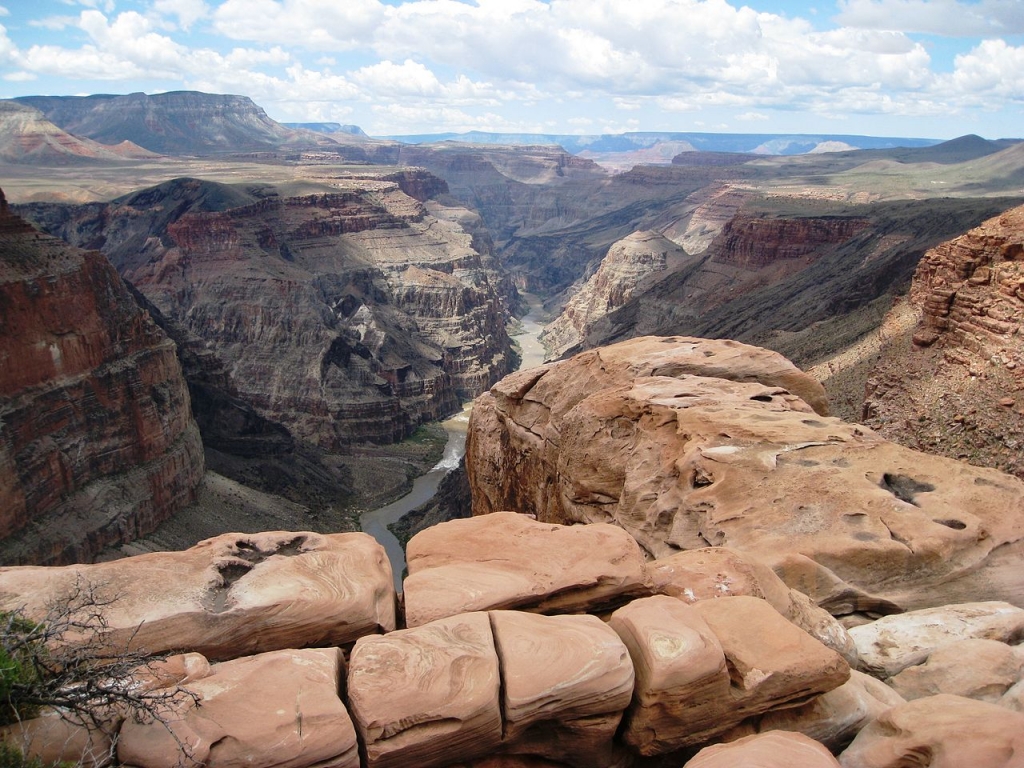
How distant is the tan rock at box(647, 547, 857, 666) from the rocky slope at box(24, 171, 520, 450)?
8005 centimetres

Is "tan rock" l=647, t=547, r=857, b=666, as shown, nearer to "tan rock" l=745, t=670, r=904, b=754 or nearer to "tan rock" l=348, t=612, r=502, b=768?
"tan rock" l=745, t=670, r=904, b=754

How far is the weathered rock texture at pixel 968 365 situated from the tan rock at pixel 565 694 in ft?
69.7

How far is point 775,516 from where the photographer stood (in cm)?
1716

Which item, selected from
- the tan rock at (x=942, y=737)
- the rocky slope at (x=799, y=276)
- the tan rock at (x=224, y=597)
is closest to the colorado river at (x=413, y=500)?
the rocky slope at (x=799, y=276)

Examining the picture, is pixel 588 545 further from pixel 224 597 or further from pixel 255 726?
pixel 255 726

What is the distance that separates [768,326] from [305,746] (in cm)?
6863

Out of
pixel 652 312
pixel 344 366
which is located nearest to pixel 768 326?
pixel 652 312

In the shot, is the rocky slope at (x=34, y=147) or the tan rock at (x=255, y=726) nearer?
the tan rock at (x=255, y=726)

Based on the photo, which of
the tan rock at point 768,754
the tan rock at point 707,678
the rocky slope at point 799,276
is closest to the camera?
the tan rock at point 768,754

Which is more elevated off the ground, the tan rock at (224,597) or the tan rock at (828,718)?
the tan rock at (224,597)

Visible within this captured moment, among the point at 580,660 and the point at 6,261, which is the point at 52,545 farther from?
the point at 580,660

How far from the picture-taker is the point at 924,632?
12852 millimetres

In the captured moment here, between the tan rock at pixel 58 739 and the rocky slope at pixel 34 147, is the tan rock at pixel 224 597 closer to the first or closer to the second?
the tan rock at pixel 58 739

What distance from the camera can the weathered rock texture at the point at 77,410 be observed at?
41875mm
